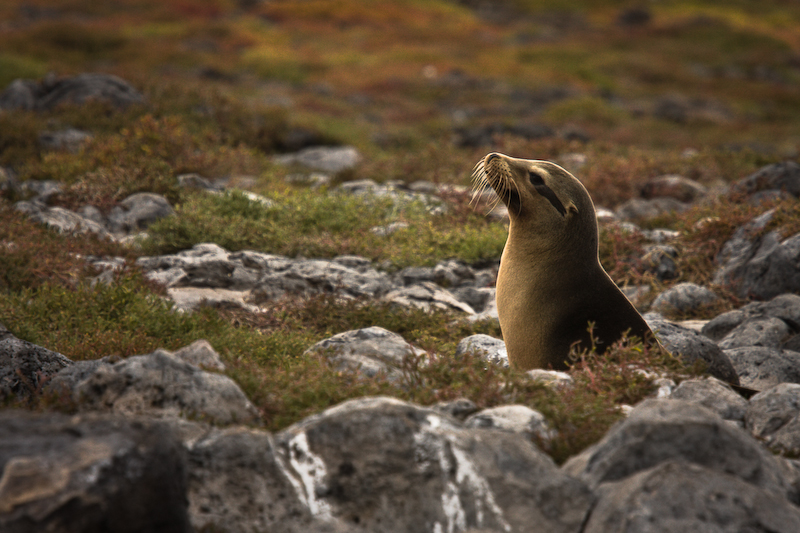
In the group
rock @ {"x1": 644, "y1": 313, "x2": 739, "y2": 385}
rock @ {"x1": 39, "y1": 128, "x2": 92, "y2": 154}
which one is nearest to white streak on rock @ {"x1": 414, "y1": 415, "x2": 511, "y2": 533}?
rock @ {"x1": 644, "y1": 313, "x2": 739, "y2": 385}

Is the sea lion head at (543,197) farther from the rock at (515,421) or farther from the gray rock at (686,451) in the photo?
the gray rock at (686,451)

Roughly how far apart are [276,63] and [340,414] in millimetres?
41055

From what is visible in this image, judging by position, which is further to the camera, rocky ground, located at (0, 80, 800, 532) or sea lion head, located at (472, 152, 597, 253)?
sea lion head, located at (472, 152, 597, 253)

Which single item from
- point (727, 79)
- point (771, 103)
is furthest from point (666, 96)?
point (727, 79)

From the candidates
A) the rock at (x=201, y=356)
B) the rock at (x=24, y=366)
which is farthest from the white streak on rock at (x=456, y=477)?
the rock at (x=24, y=366)

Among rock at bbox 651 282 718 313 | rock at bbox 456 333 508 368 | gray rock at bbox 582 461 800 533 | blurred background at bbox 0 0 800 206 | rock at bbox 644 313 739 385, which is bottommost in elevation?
blurred background at bbox 0 0 800 206

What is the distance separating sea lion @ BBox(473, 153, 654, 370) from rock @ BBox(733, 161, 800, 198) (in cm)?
760

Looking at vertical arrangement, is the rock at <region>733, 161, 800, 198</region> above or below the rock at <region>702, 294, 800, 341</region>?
above

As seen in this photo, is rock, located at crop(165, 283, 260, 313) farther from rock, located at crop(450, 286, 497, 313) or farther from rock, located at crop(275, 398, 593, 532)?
rock, located at crop(275, 398, 593, 532)

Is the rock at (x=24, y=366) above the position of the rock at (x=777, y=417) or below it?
below

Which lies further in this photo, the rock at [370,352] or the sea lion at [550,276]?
the sea lion at [550,276]

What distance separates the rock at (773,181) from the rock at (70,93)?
46.7ft

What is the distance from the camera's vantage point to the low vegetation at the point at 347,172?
5.07 metres

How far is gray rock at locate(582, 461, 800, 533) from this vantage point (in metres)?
3.02
